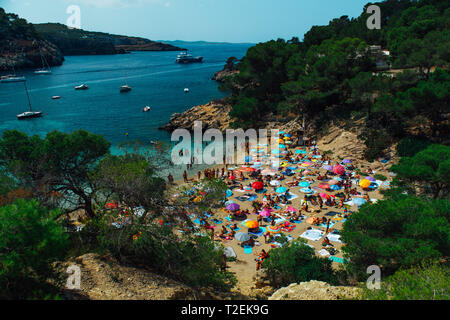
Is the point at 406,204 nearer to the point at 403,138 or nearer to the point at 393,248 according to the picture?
the point at 393,248

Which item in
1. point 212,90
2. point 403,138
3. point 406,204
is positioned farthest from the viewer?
point 212,90

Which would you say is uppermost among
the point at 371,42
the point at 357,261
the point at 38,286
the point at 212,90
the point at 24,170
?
the point at 371,42

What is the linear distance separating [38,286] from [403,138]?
27.1 m

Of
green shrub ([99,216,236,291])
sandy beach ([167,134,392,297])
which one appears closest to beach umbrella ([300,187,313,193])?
sandy beach ([167,134,392,297])

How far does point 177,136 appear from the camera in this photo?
129 feet

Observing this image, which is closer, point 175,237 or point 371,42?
point 175,237

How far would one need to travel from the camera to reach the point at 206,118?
Answer: 41.5m

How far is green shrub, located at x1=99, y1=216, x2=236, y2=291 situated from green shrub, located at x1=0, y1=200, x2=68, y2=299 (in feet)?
9.03

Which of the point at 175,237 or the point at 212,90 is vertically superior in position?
the point at 212,90

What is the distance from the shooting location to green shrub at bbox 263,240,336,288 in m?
11.7

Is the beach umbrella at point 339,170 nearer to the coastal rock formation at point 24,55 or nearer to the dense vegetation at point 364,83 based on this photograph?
the dense vegetation at point 364,83

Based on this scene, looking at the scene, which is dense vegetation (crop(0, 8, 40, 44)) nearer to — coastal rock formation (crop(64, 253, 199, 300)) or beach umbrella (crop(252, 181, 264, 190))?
beach umbrella (crop(252, 181, 264, 190))
